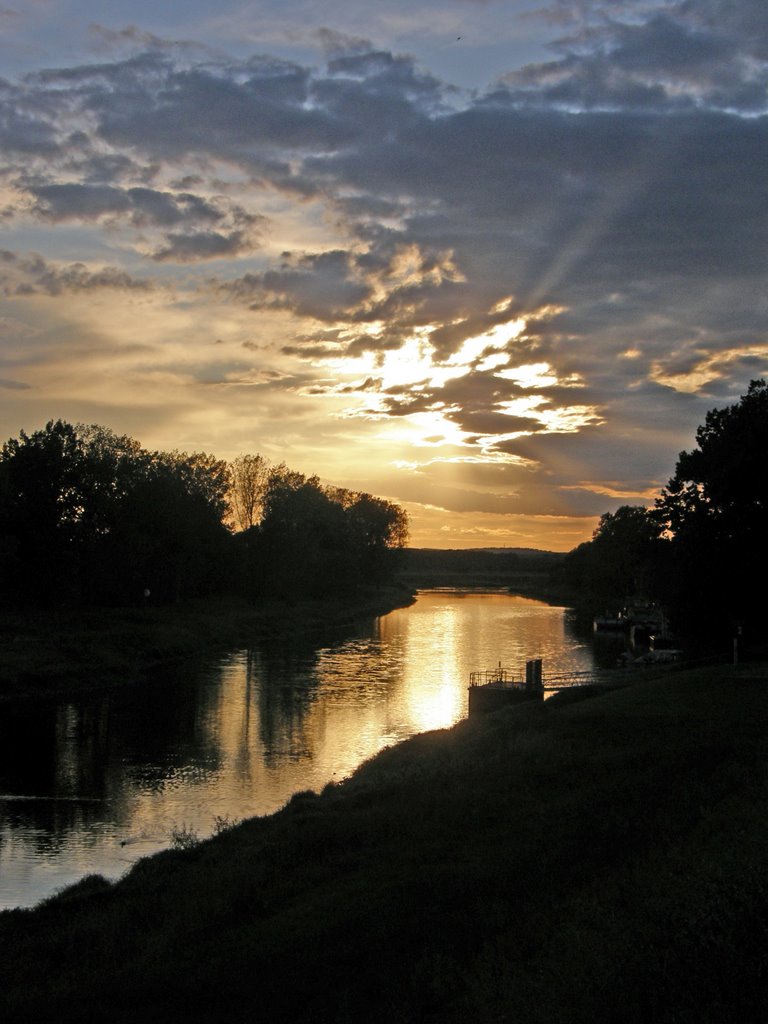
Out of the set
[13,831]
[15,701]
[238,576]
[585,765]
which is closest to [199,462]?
[238,576]

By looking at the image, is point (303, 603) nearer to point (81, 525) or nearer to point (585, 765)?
point (81, 525)

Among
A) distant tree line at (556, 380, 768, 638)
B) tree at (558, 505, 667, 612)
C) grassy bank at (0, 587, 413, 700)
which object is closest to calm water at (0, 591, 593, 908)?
grassy bank at (0, 587, 413, 700)

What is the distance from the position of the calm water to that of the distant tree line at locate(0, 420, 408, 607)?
51.5 feet

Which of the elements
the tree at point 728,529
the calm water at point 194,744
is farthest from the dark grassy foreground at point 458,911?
the tree at point 728,529

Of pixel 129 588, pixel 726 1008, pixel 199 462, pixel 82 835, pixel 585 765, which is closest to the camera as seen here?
pixel 726 1008

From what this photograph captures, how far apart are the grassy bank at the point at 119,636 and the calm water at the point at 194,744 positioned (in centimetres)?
313

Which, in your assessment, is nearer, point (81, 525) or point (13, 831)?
point (13, 831)

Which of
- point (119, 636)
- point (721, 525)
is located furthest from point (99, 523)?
point (721, 525)

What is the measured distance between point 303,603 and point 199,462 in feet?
67.4

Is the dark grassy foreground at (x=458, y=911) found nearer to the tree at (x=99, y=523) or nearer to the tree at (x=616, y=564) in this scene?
the tree at (x=99, y=523)

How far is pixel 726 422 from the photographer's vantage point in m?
58.0

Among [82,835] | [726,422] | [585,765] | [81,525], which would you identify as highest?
[726,422]

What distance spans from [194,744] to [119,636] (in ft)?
96.1

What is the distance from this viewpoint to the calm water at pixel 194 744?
1043 inches
